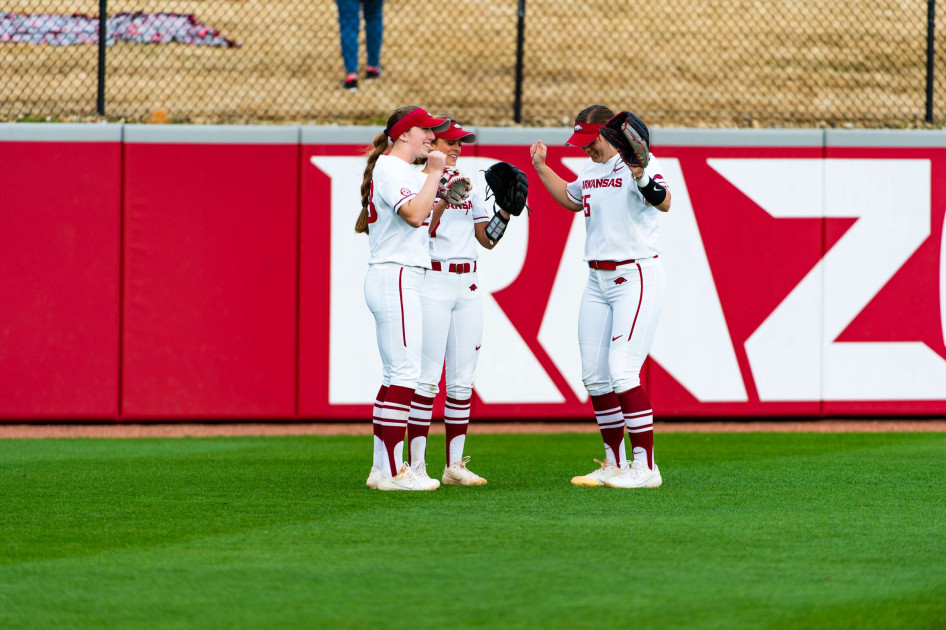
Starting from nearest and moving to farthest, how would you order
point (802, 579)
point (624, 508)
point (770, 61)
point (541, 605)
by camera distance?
point (541, 605), point (802, 579), point (624, 508), point (770, 61)

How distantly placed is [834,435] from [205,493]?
552 cm

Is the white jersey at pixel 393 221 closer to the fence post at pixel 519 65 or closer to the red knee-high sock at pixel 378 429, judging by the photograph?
the red knee-high sock at pixel 378 429

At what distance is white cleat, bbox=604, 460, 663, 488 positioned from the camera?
635 centimetres

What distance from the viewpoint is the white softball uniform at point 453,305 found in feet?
21.1

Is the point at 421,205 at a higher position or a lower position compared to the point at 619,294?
higher

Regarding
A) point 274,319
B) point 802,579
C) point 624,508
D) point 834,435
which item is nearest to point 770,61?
point 834,435

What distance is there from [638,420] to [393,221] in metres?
1.69

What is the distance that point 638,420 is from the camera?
6359mm

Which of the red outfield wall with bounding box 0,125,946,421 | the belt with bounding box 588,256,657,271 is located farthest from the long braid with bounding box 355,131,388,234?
the red outfield wall with bounding box 0,125,946,421

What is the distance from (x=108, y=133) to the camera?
983cm

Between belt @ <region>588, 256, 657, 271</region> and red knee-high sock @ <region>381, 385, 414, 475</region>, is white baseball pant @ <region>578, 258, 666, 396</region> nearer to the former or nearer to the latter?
belt @ <region>588, 256, 657, 271</region>

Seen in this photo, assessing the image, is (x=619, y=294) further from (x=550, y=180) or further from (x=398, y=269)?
(x=398, y=269)

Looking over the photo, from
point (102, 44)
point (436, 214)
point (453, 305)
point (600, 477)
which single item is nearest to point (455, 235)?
point (436, 214)

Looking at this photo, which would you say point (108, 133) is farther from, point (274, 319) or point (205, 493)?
point (205, 493)
